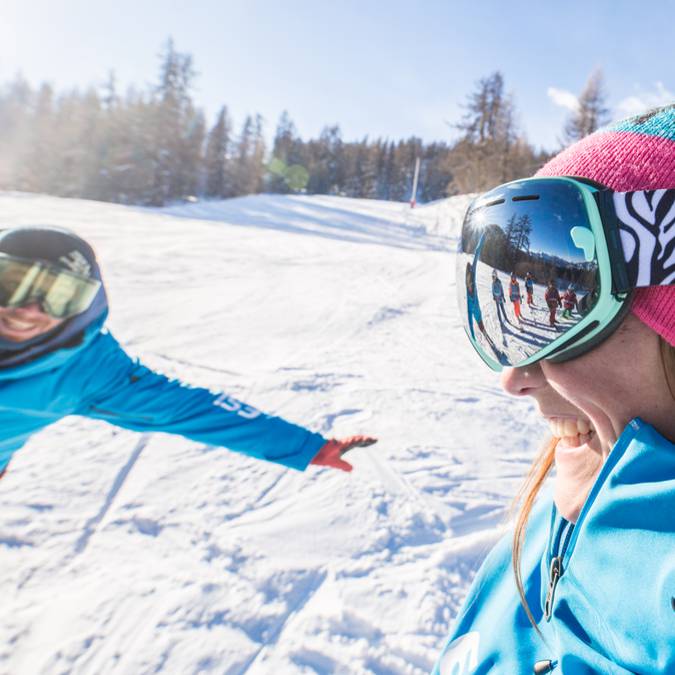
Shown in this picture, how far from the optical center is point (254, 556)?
2.22m

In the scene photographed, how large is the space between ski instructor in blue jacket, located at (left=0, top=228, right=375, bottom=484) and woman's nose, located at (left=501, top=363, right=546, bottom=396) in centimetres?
145

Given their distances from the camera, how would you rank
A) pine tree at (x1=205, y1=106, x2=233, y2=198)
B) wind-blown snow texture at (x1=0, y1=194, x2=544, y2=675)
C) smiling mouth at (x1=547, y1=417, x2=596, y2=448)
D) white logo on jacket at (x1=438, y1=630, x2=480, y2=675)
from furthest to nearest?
pine tree at (x1=205, y1=106, x2=233, y2=198) → wind-blown snow texture at (x1=0, y1=194, x2=544, y2=675) → white logo on jacket at (x1=438, y1=630, x2=480, y2=675) → smiling mouth at (x1=547, y1=417, x2=596, y2=448)

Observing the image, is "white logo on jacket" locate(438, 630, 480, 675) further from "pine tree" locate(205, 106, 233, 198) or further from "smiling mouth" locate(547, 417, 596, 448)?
"pine tree" locate(205, 106, 233, 198)

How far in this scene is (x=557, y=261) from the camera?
77 cm

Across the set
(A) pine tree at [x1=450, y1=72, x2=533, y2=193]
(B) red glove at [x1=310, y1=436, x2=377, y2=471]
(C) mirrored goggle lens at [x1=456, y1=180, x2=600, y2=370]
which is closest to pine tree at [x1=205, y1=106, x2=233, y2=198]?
(A) pine tree at [x1=450, y1=72, x2=533, y2=193]

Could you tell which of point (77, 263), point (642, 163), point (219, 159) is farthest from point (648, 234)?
point (219, 159)

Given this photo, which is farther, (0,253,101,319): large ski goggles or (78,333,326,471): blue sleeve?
(78,333,326,471): blue sleeve

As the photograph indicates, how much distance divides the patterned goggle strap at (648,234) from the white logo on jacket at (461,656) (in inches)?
36.5

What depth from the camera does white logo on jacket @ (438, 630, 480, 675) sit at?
1.03m

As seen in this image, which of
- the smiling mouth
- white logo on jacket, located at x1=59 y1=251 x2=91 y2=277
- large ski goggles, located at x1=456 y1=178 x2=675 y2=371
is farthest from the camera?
white logo on jacket, located at x1=59 y1=251 x2=91 y2=277

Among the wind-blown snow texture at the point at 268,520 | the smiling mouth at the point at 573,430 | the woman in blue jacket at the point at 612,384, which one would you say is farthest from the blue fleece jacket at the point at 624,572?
the wind-blown snow texture at the point at 268,520

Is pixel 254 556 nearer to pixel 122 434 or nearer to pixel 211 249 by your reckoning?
pixel 122 434

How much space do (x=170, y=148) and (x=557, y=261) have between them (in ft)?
134

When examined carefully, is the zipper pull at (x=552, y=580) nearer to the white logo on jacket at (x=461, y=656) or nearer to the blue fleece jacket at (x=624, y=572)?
the blue fleece jacket at (x=624, y=572)
